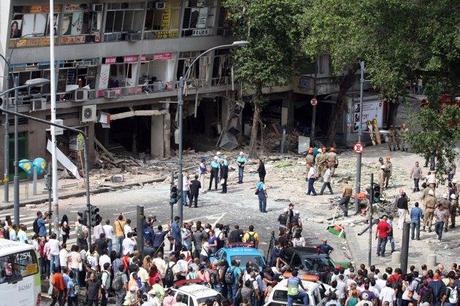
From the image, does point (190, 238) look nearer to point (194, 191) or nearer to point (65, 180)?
point (194, 191)

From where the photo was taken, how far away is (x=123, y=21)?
185ft

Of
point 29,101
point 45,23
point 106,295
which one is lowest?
point 106,295

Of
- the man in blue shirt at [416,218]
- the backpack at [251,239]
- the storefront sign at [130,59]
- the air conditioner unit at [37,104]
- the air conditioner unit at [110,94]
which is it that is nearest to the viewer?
the backpack at [251,239]

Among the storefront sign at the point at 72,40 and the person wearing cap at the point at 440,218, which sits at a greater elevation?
the storefront sign at the point at 72,40

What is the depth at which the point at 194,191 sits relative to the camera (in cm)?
4578

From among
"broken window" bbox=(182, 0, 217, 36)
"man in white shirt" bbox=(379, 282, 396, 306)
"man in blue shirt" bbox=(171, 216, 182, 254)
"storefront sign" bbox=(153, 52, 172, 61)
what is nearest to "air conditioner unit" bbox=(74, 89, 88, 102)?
"storefront sign" bbox=(153, 52, 172, 61)

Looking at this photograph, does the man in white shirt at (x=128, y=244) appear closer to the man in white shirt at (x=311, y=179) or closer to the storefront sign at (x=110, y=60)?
the man in white shirt at (x=311, y=179)

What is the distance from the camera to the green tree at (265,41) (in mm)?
56469

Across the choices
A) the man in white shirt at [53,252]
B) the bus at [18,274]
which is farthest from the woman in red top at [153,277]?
the man in white shirt at [53,252]

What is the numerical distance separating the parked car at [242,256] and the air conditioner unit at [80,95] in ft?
72.5

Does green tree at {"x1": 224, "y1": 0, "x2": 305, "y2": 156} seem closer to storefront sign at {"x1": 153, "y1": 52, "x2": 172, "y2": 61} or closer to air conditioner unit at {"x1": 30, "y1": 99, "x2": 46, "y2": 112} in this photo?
storefront sign at {"x1": 153, "y1": 52, "x2": 172, "y2": 61}

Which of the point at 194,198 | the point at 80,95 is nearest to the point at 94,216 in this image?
the point at 194,198

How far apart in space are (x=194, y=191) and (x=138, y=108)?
44.3 ft

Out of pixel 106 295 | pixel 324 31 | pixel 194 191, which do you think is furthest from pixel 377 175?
pixel 106 295
